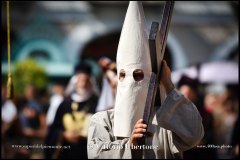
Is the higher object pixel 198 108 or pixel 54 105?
pixel 54 105

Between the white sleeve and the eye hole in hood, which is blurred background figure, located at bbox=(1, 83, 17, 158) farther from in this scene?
the eye hole in hood

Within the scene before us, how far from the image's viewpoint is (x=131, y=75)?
4781 mm

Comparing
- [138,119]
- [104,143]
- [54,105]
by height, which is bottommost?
[104,143]

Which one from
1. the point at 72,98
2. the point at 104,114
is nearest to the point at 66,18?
the point at 72,98

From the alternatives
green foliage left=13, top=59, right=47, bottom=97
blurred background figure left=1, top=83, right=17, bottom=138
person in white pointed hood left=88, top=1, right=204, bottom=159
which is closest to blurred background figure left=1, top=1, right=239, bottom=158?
green foliage left=13, top=59, right=47, bottom=97

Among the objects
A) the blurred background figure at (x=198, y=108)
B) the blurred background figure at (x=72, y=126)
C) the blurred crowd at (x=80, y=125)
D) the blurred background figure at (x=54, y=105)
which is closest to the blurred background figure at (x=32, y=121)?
the blurred crowd at (x=80, y=125)

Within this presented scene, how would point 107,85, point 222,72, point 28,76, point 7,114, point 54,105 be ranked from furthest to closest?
point 28,76, point 222,72, point 54,105, point 7,114, point 107,85

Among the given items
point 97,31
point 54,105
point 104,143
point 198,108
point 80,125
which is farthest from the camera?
point 97,31

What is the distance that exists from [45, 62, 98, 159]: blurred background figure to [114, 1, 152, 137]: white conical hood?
2920mm

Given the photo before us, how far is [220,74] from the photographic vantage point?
1183 cm

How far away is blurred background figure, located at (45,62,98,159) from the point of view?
7.81 meters

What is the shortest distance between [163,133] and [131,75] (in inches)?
14.7

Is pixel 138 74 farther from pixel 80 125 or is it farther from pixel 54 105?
pixel 54 105

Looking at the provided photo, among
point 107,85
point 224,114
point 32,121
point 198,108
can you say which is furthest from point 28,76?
point 198,108
